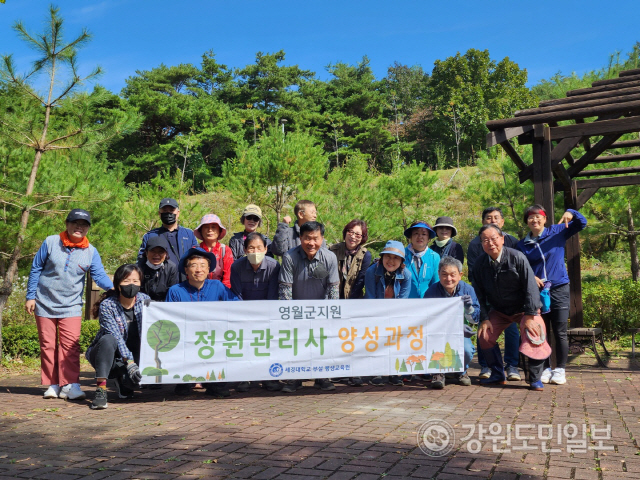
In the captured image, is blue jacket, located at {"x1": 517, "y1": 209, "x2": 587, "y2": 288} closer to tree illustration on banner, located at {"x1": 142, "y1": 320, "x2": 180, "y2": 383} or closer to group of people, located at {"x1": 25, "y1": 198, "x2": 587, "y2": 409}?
group of people, located at {"x1": 25, "y1": 198, "x2": 587, "y2": 409}

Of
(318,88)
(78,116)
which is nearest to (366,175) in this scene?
(78,116)

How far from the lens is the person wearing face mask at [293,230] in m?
6.53

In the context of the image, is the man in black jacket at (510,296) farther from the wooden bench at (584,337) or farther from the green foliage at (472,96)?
the green foliage at (472,96)

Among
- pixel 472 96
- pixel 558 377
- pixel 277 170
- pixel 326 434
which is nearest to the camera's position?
pixel 326 434

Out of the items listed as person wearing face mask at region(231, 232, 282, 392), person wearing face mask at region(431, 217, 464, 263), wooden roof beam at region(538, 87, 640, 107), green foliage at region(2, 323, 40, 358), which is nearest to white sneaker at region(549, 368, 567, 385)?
person wearing face mask at region(431, 217, 464, 263)

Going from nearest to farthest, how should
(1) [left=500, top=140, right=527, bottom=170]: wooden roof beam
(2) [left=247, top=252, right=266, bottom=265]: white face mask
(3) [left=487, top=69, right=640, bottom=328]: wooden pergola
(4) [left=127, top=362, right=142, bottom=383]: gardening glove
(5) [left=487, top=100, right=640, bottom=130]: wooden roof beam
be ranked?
(4) [left=127, top=362, right=142, bottom=383]: gardening glove, (2) [left=247, top=252, right=266, bottom=265]: white face mask, (5) [left=487, top=100, right=640, bottom=130]: wooden roof beam, (3) [left=487, top=69, right=640, bottom=328]: wooden pergola, (1) [left=500, top=140, right=527, bottom=170]: wooden roof beam

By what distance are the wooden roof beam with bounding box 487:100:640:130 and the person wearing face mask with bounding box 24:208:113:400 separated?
16.6 feet

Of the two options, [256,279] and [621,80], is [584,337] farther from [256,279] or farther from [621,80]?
[256,279]

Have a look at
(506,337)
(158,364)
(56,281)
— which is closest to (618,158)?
(506,337)

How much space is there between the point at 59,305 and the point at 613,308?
29.2ft

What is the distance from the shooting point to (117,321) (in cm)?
579

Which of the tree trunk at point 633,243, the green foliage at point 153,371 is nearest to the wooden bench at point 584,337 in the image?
the green foliage at point 153,371

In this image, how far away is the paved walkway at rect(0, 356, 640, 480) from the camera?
343 centimetres

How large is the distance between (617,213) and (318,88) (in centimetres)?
3409
